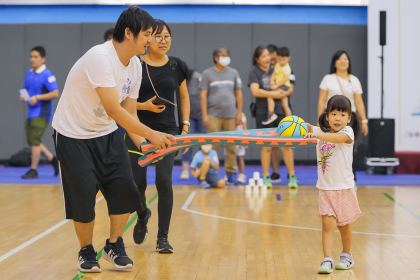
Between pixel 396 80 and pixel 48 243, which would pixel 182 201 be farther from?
pixel 396 80

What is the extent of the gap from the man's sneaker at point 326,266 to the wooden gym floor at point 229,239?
7 centimetres

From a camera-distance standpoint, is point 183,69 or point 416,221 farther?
point 416,221

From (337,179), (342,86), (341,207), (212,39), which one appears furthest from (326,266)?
(212,39)

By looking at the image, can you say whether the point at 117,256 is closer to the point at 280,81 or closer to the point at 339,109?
the point at 339,109

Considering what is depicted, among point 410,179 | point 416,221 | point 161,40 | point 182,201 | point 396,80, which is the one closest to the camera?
point 161,40

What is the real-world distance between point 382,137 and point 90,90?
862 cm

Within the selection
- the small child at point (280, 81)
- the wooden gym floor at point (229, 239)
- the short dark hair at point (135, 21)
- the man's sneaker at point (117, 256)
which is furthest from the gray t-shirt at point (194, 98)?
the short dark hair at point (135, 21)

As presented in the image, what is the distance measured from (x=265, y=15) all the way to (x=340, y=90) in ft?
18.4

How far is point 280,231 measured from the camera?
690 centimetres

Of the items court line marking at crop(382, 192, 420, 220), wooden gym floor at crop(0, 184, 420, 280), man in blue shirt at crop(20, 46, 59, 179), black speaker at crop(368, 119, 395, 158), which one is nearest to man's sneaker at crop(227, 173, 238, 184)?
wooden gym floor at crop(0, 184, 420, 280)

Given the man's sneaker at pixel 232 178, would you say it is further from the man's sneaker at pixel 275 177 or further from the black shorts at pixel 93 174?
the black shorts at pixel 93 174

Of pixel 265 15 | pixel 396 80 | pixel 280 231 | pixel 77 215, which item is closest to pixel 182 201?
pixel 280 231

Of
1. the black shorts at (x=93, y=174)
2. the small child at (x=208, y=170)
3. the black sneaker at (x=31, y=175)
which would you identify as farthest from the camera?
the black sneaker at (x=31, y=175)

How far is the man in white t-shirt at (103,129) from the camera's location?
4.75m
